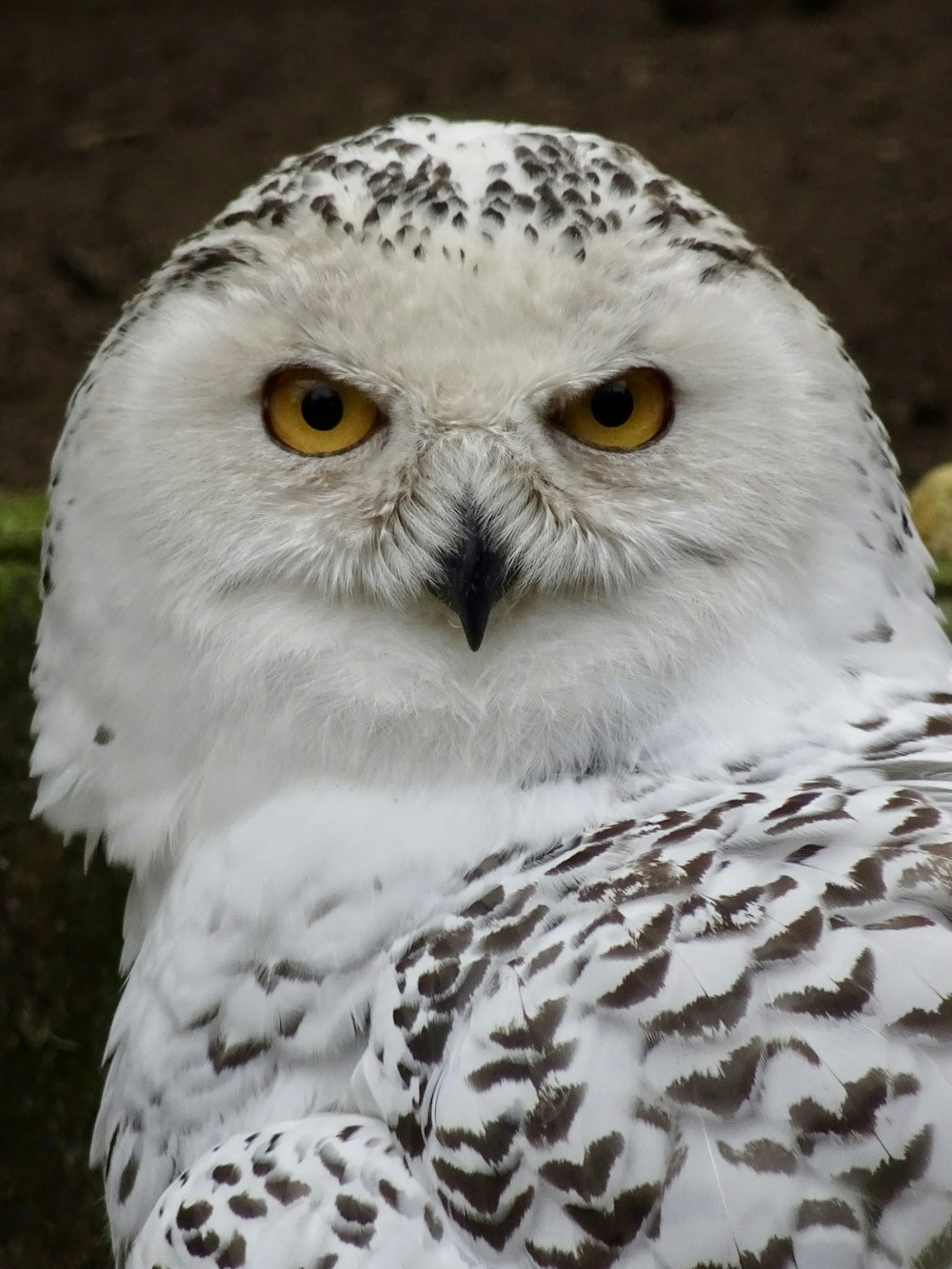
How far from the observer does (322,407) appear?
53.5 inches

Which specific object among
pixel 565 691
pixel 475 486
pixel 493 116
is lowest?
pixel 565 691

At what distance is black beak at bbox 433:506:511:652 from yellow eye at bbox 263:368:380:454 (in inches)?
5.0

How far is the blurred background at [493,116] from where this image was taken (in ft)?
13.5

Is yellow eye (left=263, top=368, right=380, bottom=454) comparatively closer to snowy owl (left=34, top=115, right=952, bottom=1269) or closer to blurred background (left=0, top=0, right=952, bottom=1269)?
snowy owl (left=34, top=115, right=952, bottom=1269)

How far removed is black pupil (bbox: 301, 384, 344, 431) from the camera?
136 cm

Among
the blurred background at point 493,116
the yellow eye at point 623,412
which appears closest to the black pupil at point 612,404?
the yellow eye at point 623,412

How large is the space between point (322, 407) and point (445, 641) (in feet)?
0.80

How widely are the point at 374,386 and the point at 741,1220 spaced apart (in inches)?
28.6

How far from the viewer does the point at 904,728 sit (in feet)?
4.59

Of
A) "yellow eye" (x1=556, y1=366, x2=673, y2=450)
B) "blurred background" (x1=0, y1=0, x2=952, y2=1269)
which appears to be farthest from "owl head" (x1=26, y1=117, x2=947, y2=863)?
"blurred background" (x1=0, y1=0, x2=952, y2=1269)

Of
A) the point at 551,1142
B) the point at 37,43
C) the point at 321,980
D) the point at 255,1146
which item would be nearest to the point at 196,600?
the point at 321,980

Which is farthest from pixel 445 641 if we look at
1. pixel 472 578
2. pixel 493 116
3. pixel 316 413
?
pixel 493 116

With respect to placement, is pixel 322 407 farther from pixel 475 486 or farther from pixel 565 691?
pixel 565 691

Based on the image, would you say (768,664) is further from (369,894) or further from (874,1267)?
(874,1267)
